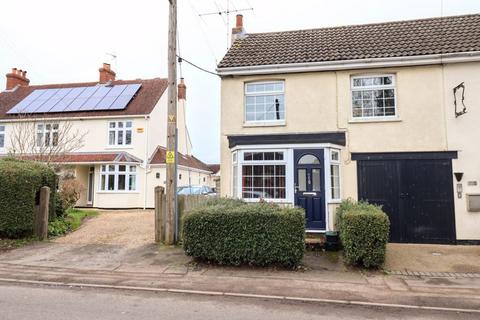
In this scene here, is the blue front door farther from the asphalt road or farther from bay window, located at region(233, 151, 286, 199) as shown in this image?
the asphalt road

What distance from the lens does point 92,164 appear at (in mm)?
21766

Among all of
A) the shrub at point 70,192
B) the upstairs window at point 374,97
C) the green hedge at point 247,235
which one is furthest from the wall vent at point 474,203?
the shrub at point 70,192

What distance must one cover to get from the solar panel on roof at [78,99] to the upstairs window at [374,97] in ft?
50.2

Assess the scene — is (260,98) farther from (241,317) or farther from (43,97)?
(43,97)

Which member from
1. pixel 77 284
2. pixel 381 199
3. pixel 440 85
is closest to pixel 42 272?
pixel 77 284

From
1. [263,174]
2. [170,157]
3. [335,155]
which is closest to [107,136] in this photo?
[170,157]

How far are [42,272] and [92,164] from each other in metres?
A: 14.3

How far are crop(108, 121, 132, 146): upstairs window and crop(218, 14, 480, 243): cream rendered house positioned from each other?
11332 millimetres

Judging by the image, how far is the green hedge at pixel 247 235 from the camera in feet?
26.9

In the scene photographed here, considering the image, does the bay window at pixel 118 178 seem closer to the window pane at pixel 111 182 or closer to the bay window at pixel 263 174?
the window pane at pixel 111 182

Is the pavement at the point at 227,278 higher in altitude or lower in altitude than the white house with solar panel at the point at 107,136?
lower

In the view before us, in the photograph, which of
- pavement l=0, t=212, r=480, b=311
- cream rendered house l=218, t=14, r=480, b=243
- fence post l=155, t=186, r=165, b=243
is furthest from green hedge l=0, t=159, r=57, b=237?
cream rendered house l=218, t=14, r=480, b=243

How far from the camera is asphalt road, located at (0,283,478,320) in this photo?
17.8ft

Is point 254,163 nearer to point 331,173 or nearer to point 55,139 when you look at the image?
point 331,173
